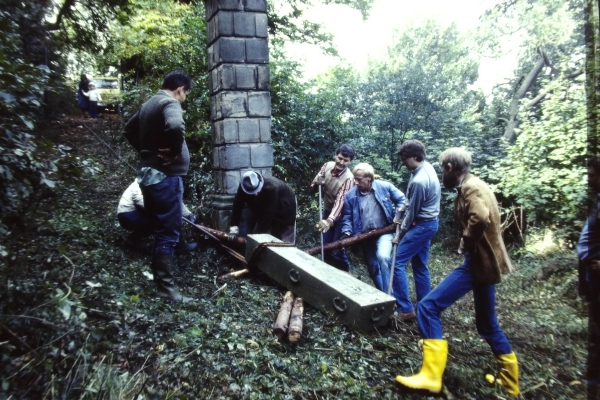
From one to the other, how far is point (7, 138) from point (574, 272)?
789 cm

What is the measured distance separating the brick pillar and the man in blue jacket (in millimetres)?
1445

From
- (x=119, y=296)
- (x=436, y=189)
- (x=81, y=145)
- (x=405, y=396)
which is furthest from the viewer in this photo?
(x=81, y=145)

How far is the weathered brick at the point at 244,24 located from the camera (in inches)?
215

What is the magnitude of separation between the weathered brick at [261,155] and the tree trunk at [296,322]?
2354 millimetres

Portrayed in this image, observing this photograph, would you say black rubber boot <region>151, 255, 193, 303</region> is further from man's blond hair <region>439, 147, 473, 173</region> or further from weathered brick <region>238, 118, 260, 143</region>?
man's blond hair <region>439, 147, 473, 173</region>

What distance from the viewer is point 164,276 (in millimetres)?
3893

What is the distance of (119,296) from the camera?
3.53m

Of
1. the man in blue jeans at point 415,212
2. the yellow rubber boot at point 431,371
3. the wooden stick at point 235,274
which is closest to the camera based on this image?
the yellow rubber boot at point 431,371

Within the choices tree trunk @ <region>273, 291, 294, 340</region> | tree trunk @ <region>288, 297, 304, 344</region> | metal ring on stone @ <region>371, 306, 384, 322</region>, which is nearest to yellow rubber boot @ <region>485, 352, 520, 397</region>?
metal ring on stone @ <region>371, 306, 384, 322</region>

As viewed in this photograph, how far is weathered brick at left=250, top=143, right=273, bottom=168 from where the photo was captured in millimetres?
5789

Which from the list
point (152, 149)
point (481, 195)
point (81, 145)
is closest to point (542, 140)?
point (481, 195)

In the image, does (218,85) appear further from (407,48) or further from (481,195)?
(407,48)

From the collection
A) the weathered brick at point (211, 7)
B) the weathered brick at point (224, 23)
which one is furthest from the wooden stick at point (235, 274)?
the weathered brick at point (211, 7)

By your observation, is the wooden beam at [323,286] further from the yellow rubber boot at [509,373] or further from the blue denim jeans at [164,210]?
the blue denim jeans at [164,210]
